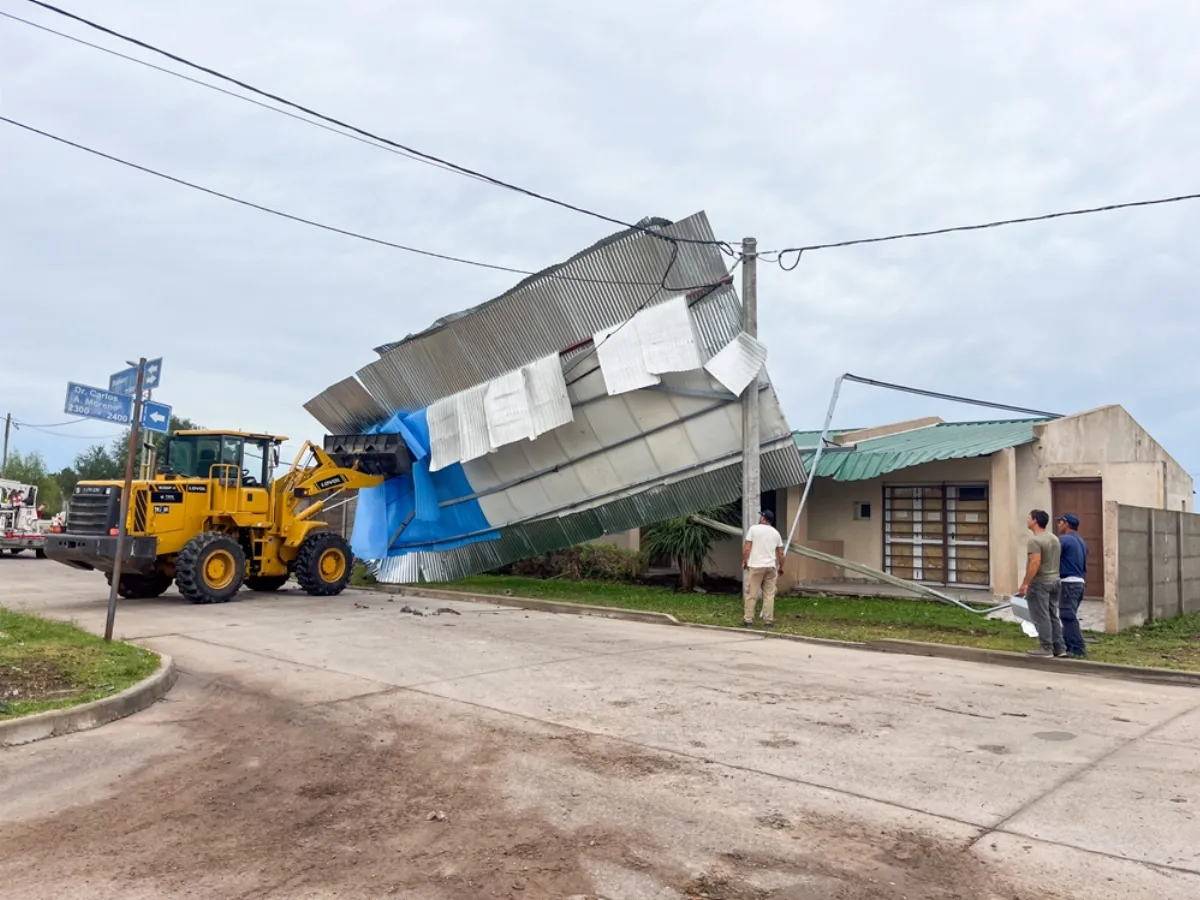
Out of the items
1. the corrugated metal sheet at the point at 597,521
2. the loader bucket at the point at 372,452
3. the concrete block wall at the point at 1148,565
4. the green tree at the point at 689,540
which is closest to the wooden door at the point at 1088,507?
the concrete block wall at the point at 1148,565

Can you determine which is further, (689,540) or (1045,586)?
(689,540)

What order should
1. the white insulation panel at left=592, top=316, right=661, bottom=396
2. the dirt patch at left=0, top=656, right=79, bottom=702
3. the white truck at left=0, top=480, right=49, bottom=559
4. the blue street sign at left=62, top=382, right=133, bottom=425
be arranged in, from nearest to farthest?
the dirt patch at left=0, top=656, right=79, bottom=702
the blue street sign at left=62, top=382, right=133, bottom=425
the white insulation panel at left=592, top=316, right=661, bottom=396
the white truck at left=0, top=480, right=49, bottom=559

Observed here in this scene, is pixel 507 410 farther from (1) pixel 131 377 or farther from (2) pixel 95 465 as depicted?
(2) pixel 95 465

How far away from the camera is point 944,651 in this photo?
11.3 metres

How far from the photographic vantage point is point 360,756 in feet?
20.4

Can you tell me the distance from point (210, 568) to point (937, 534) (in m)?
13.8

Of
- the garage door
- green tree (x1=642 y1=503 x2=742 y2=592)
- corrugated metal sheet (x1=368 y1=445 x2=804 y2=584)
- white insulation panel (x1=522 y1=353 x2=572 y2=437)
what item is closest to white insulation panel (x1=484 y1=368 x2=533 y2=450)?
white insulation panel (x1=522 y1=353 x2=572 y2=437)

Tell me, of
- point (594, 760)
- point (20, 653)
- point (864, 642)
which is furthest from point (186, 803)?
point (864, 642)

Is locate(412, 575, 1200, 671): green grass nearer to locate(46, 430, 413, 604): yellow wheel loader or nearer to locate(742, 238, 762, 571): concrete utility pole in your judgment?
locate(742, 238, 762, 571): concrete utility pole

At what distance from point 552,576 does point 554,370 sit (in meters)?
6.95

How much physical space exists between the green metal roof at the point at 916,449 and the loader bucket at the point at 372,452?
28.3 feet

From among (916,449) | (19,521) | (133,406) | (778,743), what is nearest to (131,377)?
(133,406)

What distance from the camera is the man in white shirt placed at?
44.8ft

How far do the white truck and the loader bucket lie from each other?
716 inches
